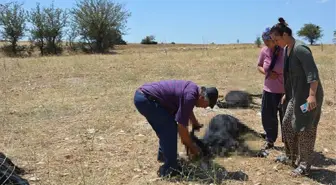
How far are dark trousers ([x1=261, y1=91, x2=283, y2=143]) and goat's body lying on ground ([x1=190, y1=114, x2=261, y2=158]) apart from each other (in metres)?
0.36

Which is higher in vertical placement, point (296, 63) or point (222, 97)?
point (296, 63)

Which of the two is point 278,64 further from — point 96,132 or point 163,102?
point 96,132

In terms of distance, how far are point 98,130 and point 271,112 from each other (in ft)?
8.70

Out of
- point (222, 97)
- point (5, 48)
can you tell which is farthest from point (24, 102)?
point (5, 48)

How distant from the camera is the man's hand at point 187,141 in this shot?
403 centimetres

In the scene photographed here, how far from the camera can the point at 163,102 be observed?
4148mm

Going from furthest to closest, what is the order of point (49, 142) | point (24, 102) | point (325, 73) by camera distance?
point (325, 73) → point (24, 102) → point (49, 142)

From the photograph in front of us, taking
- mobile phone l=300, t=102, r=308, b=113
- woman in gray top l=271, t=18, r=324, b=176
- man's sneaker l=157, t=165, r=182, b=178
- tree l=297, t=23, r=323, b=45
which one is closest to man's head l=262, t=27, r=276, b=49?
woman in gray top l=271, t=18, r=324, b=176

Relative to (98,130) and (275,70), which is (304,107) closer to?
(275,70)

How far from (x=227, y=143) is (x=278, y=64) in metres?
1.13

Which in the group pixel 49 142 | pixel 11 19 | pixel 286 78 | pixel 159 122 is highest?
pixel 11 19

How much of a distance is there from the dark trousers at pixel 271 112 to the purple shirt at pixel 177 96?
132 centimetres

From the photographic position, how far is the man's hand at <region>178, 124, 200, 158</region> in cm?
403

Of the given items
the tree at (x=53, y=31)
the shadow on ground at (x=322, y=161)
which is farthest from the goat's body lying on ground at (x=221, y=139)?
the tree at (x=53, y=31)
